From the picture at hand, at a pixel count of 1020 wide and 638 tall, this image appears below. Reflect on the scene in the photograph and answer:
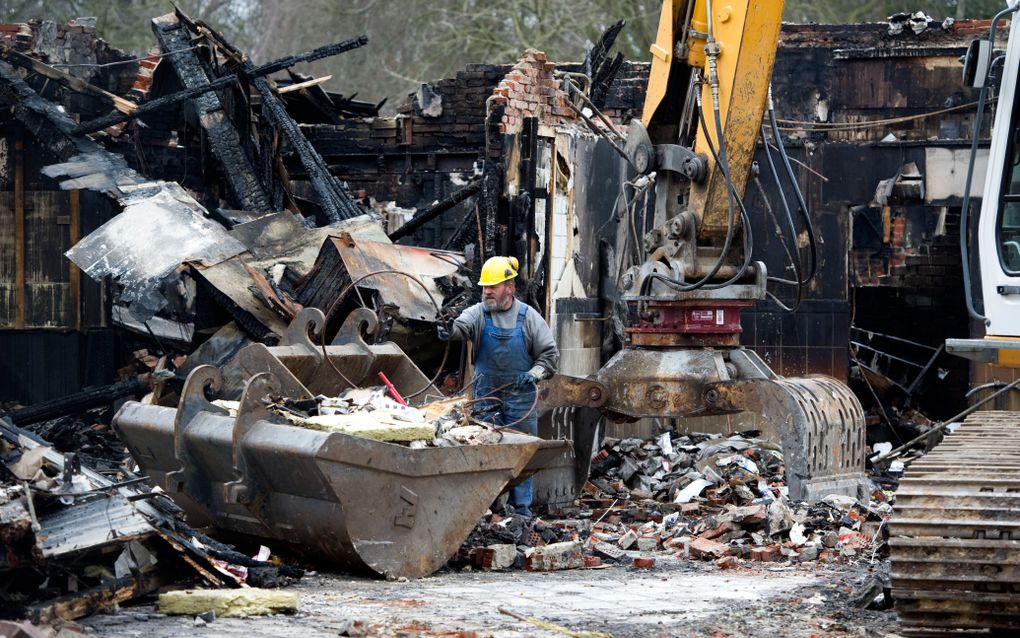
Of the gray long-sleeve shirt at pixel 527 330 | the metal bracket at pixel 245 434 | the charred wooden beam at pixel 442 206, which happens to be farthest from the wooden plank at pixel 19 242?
the metal bracket at pixel 245 434

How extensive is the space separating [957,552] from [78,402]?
8.83 meters

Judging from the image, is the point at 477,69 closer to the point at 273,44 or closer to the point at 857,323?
the point at 857,323

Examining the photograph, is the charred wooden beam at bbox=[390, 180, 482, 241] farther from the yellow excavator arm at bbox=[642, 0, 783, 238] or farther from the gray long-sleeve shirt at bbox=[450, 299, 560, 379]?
the gray long-sleeve shirt at bbox=[450, 299, 560, 379]

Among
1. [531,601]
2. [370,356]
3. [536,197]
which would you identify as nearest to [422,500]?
[531,601]

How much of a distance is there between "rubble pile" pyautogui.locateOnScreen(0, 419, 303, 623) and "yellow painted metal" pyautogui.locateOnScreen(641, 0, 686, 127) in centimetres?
435

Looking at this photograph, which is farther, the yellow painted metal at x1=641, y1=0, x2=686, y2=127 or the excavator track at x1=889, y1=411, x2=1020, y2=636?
the yellow painted metal at x1=641, y1=0, x2=686, y2=127

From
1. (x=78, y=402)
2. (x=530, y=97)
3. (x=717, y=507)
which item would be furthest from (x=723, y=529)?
(x=78, y=402)

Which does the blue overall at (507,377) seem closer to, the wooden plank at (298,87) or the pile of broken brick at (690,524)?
the pile of broken brick at (690,524)

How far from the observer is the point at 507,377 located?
30.0 feet

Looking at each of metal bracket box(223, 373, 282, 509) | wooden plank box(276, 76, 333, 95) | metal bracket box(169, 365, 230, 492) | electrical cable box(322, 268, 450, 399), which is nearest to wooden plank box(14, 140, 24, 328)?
wooden plank box(276, 76, 333, 95)

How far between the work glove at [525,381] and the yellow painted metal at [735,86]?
156cm

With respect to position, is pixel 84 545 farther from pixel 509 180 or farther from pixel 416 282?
pixel 509 180

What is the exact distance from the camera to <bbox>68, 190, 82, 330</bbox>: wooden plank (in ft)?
45.4

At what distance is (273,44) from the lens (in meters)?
32.2
